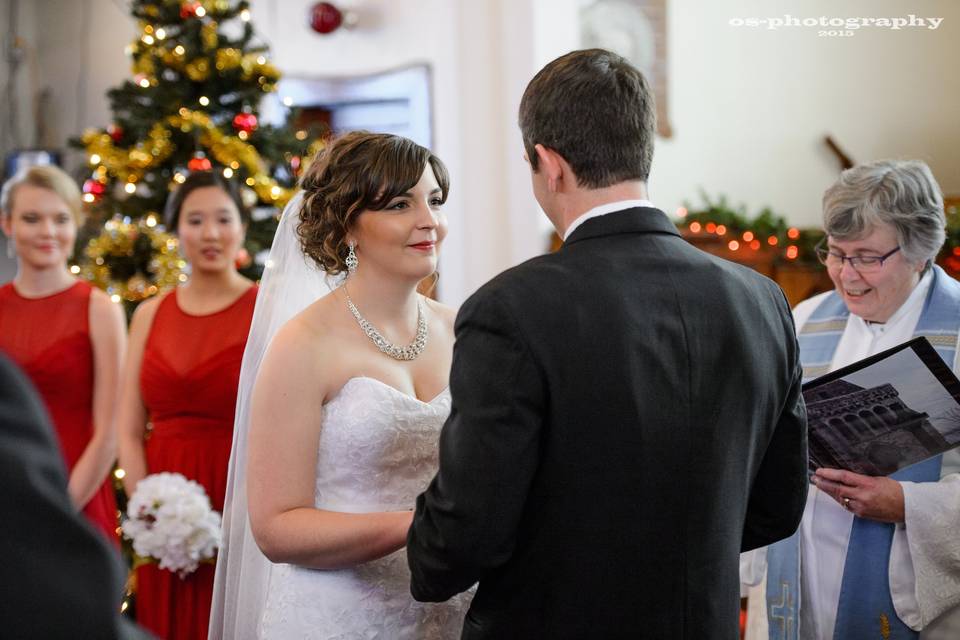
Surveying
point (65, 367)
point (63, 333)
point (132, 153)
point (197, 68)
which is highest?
point (197, 68)

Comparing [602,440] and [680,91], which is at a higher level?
[680,91]

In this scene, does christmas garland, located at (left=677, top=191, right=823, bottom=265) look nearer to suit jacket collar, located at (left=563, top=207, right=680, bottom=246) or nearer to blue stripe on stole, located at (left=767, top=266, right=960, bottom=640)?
blue stripe on stole, located at (left=767, top=266, right=960, bottom=640)

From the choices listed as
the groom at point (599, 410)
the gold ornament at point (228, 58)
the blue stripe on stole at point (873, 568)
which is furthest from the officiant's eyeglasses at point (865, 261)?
the gold ornament at point (228, 58)

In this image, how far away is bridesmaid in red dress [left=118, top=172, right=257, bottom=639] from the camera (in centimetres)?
351

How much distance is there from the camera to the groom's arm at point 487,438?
144 centimetres

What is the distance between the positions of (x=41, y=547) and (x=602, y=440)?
903mm

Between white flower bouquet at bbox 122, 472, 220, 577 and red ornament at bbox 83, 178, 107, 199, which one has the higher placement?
red ornament at bbox 83, 178, 107, 199

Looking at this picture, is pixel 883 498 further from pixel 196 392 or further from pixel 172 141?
pixel 172 141

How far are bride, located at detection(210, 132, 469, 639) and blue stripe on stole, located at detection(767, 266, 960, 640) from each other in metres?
0.91

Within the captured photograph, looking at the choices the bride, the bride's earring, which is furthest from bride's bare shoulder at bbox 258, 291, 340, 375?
the bride's earring

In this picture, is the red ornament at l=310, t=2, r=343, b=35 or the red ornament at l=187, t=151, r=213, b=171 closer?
the red ornament at l=187, t=151, r=213, b=171

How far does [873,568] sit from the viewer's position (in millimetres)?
2393

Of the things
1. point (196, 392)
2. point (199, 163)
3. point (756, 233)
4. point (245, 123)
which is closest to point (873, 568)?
point (196, 392)

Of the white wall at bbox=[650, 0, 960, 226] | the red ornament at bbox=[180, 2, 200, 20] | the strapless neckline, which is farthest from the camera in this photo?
the white wall at bbox=[650, 0, 960, 226]
